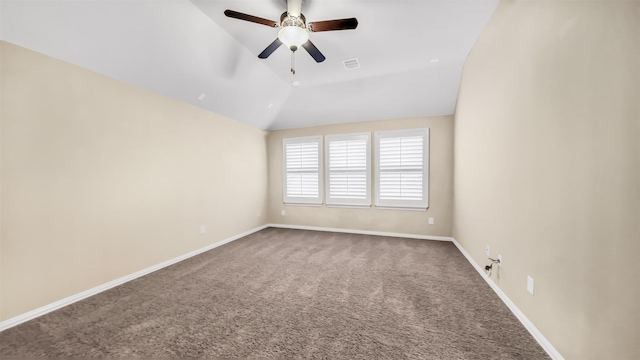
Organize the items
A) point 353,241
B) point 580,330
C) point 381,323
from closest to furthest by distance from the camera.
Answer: point 580,330
point 381,323
point 353,241

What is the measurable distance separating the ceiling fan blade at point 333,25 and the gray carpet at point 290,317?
8.25 ft

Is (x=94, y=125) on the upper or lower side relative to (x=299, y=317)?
upper

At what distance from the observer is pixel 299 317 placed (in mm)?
1938

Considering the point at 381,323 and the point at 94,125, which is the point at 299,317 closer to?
the point at 381,323

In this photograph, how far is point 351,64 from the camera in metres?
3.33

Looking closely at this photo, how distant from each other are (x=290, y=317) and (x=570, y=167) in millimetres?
2233

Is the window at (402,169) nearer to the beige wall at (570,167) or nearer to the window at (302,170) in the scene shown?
the window at (302,170)

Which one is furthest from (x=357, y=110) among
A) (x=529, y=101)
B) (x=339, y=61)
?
(x=529, y=101)

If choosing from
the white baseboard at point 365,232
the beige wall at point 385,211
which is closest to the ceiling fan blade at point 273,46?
the beige wall at point 385,211

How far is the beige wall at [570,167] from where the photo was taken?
3.38 feet

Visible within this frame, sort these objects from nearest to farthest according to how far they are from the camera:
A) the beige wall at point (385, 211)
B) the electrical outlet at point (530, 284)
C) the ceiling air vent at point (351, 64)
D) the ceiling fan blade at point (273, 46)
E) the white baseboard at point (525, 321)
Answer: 1. the white baseboard at point (525, 321)
2. the electrical outlet at point (530, 284)
3. the ceiling fan blade at point (273, 46)
4. the ceiling air vent at point (351, 64)
5. the beige wall at point (385, 211)

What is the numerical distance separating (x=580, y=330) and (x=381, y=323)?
1174 mm

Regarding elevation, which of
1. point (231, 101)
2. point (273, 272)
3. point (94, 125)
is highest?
point (231, 101)

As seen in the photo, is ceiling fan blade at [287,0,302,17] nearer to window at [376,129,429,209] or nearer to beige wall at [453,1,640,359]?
beige wall at [453,1,640,359]
